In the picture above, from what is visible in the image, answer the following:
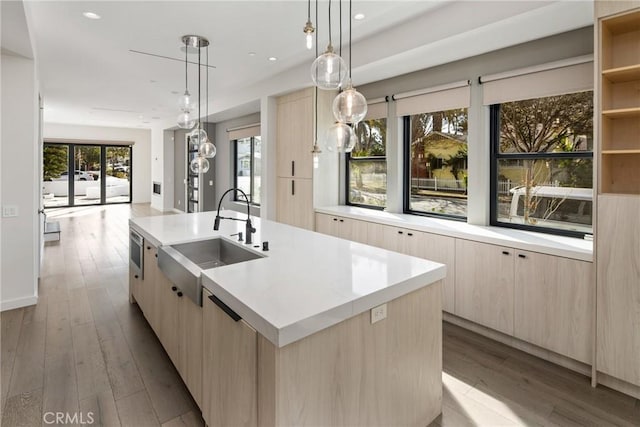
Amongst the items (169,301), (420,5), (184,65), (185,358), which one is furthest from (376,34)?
(185,358)

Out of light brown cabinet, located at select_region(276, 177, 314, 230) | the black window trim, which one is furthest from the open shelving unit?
light brown cabinet, located at select_region(276, 177, 314, 230)

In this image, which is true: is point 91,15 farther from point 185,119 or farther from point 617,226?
point 617,226

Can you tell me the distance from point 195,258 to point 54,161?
1173 centimetres

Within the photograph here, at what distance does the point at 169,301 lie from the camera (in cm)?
241

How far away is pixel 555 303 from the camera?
2611 millimetres

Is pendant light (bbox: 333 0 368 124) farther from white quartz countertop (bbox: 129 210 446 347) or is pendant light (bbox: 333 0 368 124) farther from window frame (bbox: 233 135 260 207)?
window frame (bbox: 233 135 260 207)

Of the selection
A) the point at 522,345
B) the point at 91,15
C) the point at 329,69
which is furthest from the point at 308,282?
the point at 91,15

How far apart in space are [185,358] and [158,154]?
1027 cm

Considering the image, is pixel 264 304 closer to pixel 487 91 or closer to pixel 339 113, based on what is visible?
pixel 339 113

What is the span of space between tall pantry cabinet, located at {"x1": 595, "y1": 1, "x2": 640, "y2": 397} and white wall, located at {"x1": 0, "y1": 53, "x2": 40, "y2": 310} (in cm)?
495

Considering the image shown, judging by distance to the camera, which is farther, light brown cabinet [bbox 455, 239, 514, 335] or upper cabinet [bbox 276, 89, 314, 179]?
upper cabinet [bbox 276, 89, 314, 179]

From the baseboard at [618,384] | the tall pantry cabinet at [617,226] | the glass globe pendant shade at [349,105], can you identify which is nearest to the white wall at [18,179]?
the glass globe pendant shade at [349,105]

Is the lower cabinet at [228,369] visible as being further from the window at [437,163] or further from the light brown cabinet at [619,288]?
the window at [437,163]

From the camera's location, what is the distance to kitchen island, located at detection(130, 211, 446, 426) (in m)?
1.32
